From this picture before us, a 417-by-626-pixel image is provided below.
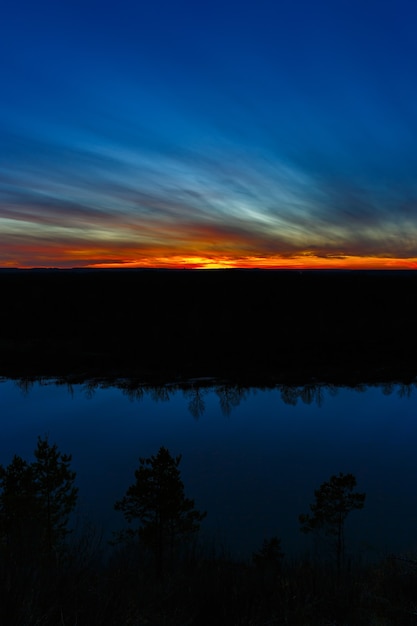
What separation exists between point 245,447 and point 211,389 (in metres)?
10.3

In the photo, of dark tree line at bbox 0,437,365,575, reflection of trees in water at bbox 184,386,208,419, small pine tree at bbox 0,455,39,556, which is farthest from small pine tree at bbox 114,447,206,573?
reflection of trees in water at bbox 184,386,208,419

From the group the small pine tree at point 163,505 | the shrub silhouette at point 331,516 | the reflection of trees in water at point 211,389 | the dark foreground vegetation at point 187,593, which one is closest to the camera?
the dark foreground vegetation at point 187,593

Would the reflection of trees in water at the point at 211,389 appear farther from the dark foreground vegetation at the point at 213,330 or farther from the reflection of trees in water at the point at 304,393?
the dark foreground vegetation at the point at 213,330

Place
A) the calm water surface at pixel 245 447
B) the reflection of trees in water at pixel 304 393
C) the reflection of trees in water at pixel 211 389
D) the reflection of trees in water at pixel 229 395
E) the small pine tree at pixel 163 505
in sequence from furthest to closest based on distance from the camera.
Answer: the reflection of trees in water at pixel 211 389, the reflection of trees in water at pixel 304 393, the reflection of trees in water at pixel 229 395, the calm water surface at pixel 245 447, the small pine tree at pixel 163 505

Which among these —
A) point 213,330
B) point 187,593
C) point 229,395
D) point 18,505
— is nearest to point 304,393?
point 229,395

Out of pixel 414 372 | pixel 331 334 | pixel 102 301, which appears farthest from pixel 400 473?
pixel 102 301

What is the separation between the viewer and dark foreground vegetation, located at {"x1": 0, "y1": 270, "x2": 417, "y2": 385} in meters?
37.8

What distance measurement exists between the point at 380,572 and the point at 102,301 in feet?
244

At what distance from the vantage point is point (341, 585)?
7316mm

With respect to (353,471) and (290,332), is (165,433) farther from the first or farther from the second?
(290,332)

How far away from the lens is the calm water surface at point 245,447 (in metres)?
14.7

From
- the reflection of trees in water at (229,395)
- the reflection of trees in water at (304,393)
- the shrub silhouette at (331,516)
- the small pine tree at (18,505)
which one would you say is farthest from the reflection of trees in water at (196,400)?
the small pine tree at (18,505)

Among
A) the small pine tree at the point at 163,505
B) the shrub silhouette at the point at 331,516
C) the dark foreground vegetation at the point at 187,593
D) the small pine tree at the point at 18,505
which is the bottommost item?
the shrub silhouette at the point at 331,516

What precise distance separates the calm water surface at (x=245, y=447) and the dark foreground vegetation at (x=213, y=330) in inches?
248
